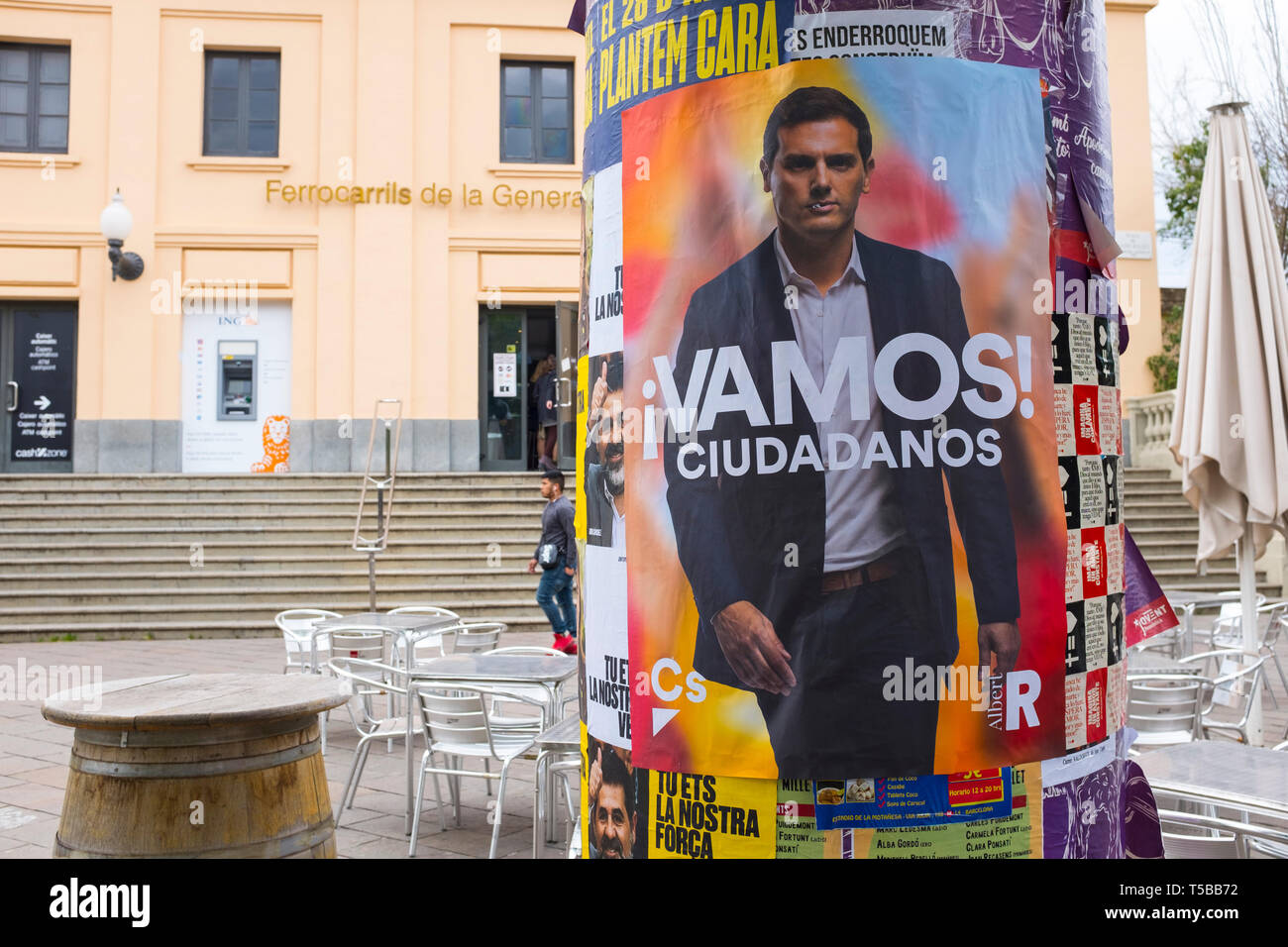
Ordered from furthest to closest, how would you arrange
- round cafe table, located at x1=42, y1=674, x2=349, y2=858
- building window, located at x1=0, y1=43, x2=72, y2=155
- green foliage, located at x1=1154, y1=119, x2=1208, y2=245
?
green foliage, located at x1=1154, y1=119, x2=1208, y2=245
building window, located at x1=0, y1=43, x2=72, y2=155
round cafe table, located at x1=42, y1=674, x2=349, y2=858

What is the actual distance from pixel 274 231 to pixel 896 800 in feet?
59.2

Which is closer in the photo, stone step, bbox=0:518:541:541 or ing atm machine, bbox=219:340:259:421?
stone step, bbox=0:518:541:541

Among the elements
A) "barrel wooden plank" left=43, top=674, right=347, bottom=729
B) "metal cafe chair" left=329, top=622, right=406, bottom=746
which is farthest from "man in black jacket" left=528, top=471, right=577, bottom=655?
"barrel wooden plank" left=43, top=674, right=347, bottom=729

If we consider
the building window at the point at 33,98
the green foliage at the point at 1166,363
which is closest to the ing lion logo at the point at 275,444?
the building window at the point at 33,98

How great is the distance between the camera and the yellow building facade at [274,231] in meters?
17.9

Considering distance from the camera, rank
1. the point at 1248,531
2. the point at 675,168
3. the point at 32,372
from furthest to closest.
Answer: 1. the point at 32,372
2. the point at 1248,531
3. the point at 675,168

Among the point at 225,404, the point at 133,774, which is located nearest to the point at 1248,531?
the point at 133,774

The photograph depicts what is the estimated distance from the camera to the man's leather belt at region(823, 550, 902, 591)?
2.21 meters

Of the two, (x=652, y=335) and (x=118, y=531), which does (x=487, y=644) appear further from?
(x=118, y=531)

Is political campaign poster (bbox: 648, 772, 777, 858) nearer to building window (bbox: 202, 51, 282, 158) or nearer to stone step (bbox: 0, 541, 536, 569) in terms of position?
stone step (bbox: 0, 541, 536, 569)

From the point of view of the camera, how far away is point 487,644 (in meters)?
7.11

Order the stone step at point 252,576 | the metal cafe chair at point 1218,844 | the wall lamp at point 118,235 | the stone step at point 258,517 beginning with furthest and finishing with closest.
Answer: the wall lamp at point 118,235
the stone step at point 258,517
the stone step at point 252,576
the metal cafe chair at point 1218,844

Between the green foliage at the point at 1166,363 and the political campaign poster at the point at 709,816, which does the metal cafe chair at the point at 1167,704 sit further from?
the green foliage at the point at 1166,363

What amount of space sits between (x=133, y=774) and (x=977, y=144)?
2.77 m
